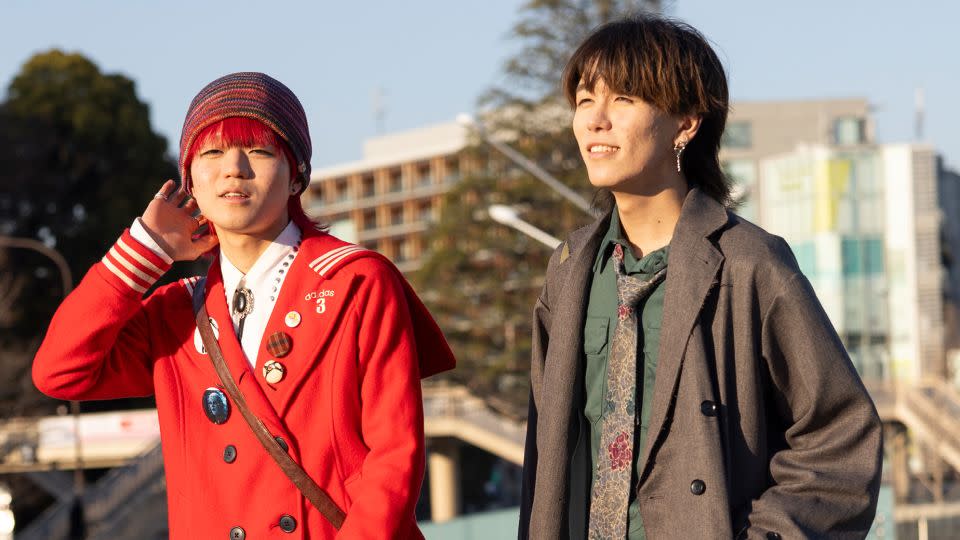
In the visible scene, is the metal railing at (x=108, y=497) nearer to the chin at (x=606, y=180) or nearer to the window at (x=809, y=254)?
the window at (x=809, y=254)

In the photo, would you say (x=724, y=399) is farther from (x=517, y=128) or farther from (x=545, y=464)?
(x=517, y=128)

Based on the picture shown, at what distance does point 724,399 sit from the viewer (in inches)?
157

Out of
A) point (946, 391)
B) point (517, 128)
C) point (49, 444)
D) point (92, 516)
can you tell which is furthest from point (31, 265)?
point (946, 391)

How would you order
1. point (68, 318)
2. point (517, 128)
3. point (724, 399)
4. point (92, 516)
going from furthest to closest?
point (517, 128), point (92, 516), point (68, 318), point (724, 399)

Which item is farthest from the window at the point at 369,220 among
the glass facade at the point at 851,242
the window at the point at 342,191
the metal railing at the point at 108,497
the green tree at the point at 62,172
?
the metal railing at the point at 108,497

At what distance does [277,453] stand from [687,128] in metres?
1.30

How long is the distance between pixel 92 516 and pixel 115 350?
3666 cm

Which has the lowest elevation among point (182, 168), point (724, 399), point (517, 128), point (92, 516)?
point (92, 516)

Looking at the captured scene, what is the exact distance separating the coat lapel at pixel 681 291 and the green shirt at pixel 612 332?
61 mm

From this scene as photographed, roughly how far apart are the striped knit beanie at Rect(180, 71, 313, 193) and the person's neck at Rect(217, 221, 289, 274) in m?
0.20

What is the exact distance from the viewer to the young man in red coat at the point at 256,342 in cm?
408

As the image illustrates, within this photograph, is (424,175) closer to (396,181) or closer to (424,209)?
(424,209)

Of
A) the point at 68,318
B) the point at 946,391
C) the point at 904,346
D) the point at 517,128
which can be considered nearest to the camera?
the point at 68,318

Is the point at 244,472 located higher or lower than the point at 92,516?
higher
